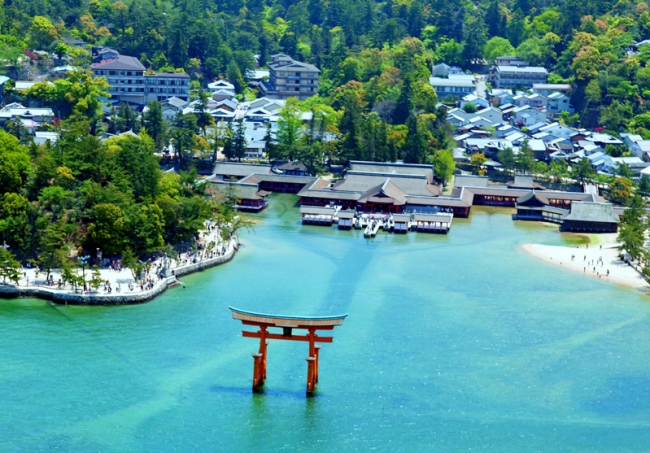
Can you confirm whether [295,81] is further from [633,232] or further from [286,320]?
[286,320]

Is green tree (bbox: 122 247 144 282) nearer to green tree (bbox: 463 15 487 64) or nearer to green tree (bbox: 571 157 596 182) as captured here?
green tree (bbox: 571 157 596 182)

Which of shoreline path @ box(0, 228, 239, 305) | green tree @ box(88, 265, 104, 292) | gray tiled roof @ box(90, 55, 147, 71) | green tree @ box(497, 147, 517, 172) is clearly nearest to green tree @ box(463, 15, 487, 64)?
gray tiled roof @ box(90, 55, 147, 71)

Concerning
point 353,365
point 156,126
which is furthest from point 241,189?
point 353,365

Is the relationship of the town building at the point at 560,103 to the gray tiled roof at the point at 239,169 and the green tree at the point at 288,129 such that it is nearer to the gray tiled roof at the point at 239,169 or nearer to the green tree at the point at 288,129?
the green tree at the point at 288,129

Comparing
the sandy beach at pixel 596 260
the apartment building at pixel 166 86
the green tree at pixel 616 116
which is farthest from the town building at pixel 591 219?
the apartment building at pixel 166 86

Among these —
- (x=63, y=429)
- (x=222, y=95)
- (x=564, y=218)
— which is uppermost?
(x=222, y=95)

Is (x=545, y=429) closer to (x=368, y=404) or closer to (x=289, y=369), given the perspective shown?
(x=368, y=404)

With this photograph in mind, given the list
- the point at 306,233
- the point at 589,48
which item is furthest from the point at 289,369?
the point at 589,48
